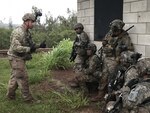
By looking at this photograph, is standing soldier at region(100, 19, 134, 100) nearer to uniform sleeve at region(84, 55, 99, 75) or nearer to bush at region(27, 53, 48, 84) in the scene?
uniform sleeve at region(84, 55, 99, 75)

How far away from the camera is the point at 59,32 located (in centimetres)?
1888

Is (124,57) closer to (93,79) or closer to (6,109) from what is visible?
(93,79)

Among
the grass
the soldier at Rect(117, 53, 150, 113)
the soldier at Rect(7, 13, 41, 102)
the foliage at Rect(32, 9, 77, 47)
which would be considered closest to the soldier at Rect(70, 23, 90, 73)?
the grass

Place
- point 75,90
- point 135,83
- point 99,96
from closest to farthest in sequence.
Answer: point 135,83
point 99,96
point 75,90

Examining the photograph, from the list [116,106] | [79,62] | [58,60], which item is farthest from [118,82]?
[58,60]

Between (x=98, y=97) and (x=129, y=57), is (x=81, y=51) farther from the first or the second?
(x=129, y=57)

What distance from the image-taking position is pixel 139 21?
6.70 metres

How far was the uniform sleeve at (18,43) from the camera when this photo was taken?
6.50 m

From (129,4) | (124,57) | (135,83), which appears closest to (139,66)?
(135,83)

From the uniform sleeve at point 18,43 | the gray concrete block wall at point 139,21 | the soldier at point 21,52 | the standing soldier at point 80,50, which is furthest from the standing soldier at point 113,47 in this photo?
the uniform sleeve at point 18,43

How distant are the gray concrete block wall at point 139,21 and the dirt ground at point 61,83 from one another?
56.7 inches

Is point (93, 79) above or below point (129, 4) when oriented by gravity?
below

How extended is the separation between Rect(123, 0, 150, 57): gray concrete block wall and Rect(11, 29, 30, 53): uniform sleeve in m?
2.21

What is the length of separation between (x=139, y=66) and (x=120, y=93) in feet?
1.74
